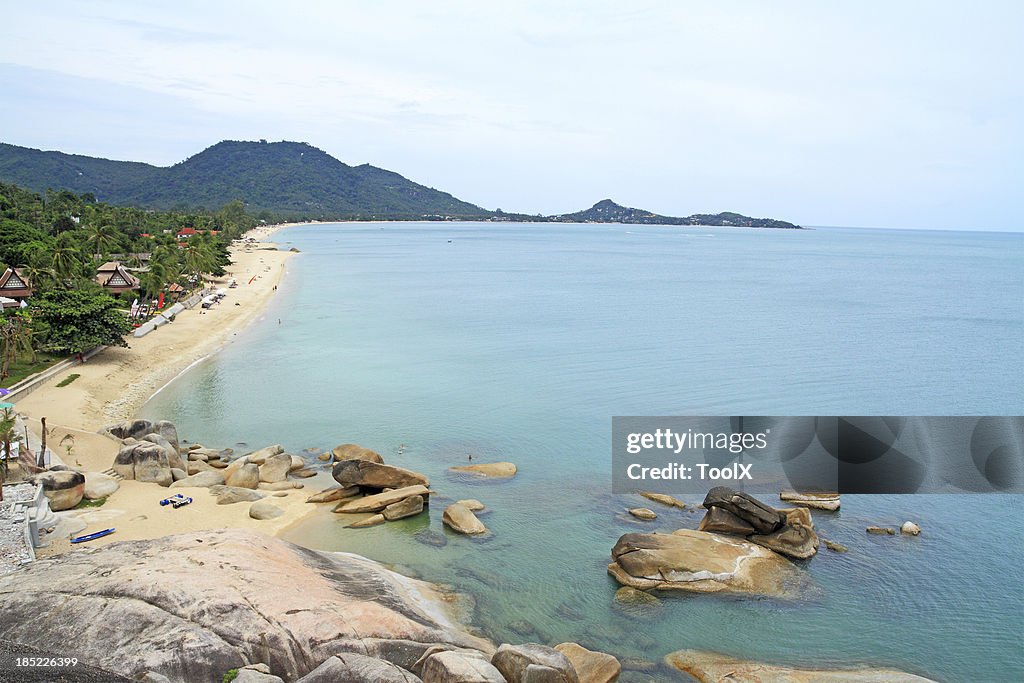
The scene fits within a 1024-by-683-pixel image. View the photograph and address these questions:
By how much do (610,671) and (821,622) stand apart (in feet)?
21.6

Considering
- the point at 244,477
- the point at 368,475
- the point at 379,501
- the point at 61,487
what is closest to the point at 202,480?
the point at 244,477

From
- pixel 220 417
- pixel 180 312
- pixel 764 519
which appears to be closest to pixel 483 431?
pixel 220 417

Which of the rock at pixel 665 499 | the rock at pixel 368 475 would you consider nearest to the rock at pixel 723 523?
the rock at pixel 665 499

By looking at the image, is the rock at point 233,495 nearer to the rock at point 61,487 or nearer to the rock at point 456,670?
the rock at point 61,487

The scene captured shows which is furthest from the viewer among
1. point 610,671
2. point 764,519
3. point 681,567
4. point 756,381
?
point 756,381

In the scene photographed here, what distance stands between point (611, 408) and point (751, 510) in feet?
55.3

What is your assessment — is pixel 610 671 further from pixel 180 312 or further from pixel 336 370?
pixel 180 312

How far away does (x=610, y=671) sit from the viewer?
16.8m

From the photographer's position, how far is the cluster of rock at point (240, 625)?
46.0ft

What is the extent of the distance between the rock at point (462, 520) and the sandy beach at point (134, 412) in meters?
4.95

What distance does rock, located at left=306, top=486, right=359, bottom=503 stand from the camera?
26.5 metres

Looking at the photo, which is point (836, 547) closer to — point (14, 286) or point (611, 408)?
point (611, 408)

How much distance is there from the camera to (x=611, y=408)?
39.6 meters

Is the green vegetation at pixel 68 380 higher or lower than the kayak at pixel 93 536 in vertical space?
higher
